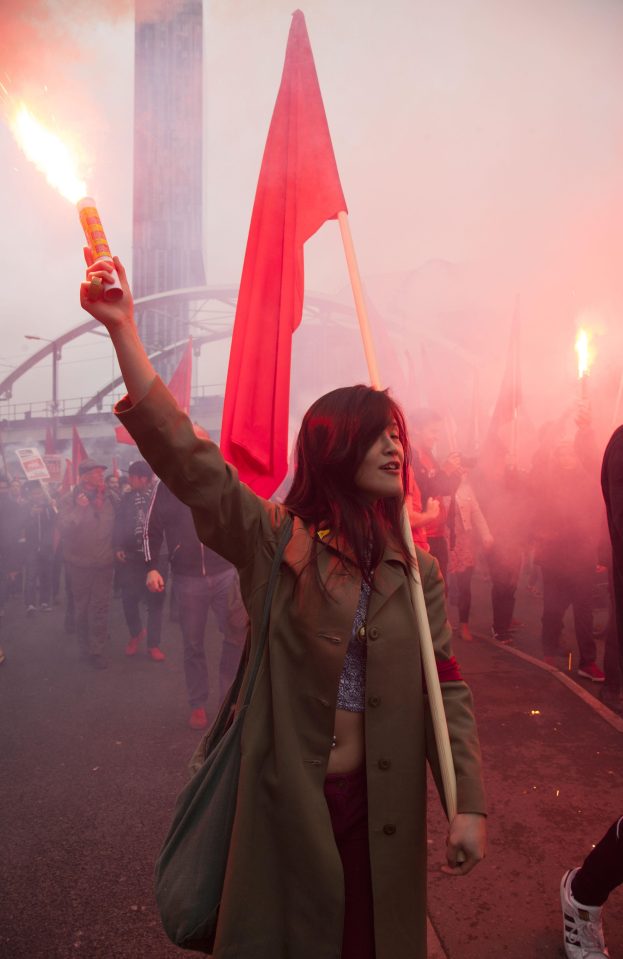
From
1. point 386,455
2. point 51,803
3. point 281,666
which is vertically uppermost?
point 386,455

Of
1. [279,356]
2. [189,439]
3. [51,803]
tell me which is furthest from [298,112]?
[51,803]

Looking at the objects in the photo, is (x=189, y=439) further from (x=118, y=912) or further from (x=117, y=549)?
(x=117, y=549)

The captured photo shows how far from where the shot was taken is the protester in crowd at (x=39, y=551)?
9.39m

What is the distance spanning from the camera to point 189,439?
1391 millimetres

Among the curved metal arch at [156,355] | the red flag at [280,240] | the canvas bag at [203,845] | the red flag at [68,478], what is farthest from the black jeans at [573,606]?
the curved metal arch at [156,355]

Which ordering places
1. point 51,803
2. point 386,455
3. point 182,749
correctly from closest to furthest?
1. point 386,455
2. point 51,803
3. point 182,749

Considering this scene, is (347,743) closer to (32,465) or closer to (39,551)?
(39,551)

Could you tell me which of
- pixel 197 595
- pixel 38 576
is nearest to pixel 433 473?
pixel 197 595

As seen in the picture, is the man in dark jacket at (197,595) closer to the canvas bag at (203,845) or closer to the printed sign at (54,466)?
the canvas bag at (203,845)

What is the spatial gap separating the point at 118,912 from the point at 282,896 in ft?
4.70

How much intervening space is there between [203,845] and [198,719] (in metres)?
3.11

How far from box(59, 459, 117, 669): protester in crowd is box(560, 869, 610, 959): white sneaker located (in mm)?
4791

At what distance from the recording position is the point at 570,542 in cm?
554

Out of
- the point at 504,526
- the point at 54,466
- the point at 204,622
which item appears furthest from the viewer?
the point at 54,466
